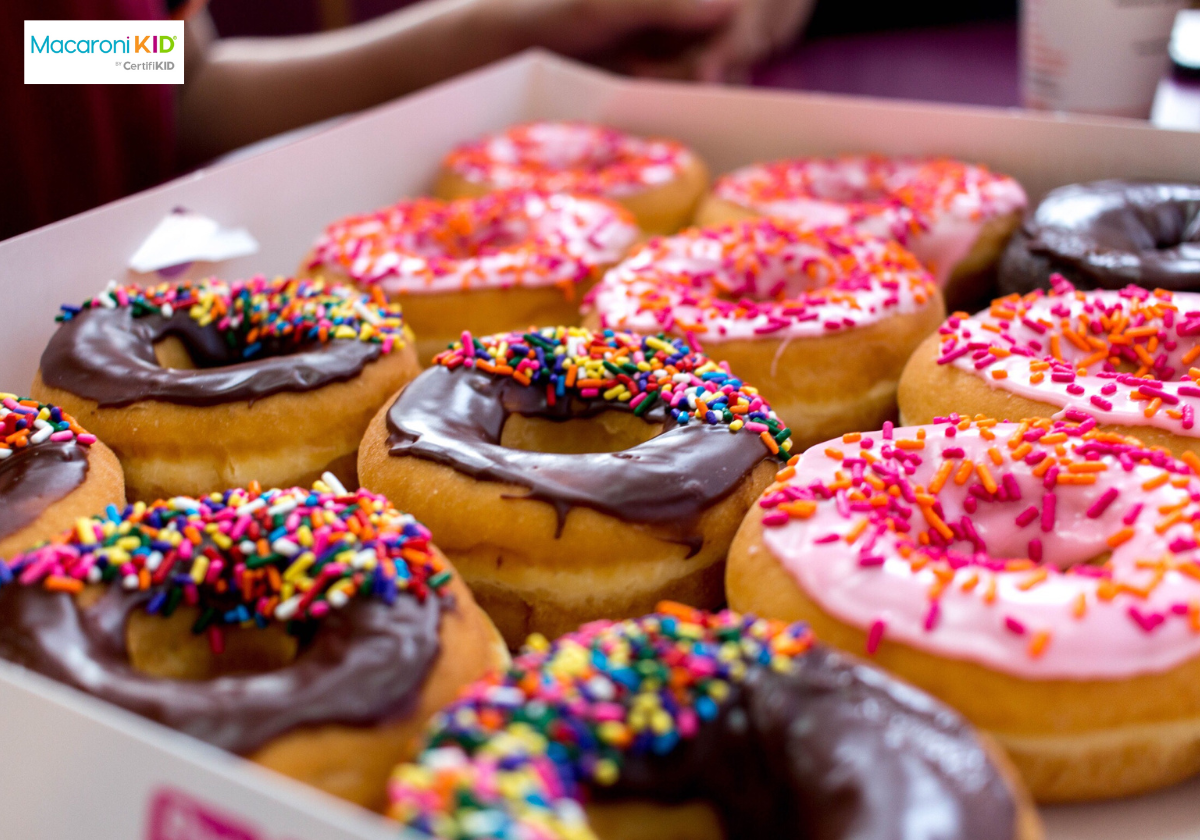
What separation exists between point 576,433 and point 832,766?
40.7 inches

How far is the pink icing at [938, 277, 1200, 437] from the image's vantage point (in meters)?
1.74

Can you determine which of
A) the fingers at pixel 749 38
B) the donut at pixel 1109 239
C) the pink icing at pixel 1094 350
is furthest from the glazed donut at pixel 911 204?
the fingers at pixel 749 38

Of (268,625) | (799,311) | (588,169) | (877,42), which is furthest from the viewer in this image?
(877,42)

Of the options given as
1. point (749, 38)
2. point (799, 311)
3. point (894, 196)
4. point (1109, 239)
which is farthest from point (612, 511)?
point (749, 38)

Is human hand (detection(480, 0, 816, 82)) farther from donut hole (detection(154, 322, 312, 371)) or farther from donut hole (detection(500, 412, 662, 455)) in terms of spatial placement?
donut hole (detection(500, 412, 662, 455))

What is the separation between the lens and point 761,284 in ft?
8.17

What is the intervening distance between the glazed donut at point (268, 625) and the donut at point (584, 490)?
0.15 m

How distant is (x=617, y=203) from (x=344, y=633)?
1935 mm

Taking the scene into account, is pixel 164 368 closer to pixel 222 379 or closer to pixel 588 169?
pixel 222 379

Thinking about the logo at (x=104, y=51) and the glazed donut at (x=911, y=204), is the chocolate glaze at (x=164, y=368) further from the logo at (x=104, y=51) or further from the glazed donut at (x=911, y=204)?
the glazed donut at (x=911, y=204)

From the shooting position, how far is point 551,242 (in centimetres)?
262

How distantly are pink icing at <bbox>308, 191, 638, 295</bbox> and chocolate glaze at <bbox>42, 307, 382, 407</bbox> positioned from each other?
17.2 inches

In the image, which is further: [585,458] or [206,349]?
[206,349]

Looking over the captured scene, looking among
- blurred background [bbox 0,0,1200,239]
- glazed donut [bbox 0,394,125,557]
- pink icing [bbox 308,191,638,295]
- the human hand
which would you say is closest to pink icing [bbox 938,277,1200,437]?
pink icing [bbox 308,191,638,295]
